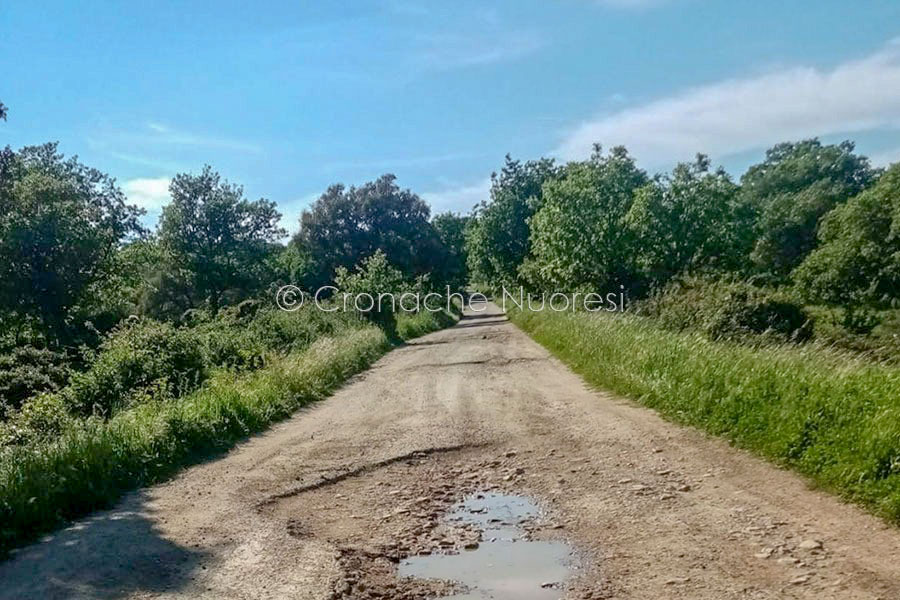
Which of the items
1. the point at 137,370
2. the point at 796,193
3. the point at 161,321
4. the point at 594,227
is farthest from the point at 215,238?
the point at 796,193

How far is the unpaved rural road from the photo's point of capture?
4.73 meters

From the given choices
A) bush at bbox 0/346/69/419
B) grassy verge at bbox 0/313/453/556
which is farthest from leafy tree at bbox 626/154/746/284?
bush at bbox 0/346/69/419

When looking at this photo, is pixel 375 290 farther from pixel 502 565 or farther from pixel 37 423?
pixel 502 565

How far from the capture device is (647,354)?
12.4 metres

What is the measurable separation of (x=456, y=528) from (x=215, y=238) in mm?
42863

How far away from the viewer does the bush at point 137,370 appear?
1309 cm

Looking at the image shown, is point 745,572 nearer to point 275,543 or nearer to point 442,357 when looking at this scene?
point 275,543

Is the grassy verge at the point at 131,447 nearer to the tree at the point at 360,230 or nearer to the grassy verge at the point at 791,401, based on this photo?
the grassy verge at the point at 791,401

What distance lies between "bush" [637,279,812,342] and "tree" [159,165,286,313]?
108 feet

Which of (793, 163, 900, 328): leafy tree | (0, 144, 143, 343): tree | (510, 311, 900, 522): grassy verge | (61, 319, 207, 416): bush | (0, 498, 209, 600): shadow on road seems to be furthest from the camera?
(793, 163, 900, 328): leafy tree

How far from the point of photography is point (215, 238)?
45.8 metres

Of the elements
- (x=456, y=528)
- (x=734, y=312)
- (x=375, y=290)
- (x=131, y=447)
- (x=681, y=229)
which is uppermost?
(x=681, y=229)

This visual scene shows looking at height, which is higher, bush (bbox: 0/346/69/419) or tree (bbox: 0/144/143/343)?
tree (bbox: 0/144/143/343)

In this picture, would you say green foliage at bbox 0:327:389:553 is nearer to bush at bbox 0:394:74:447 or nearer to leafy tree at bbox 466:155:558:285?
bush at bbox 0:394:74:447
